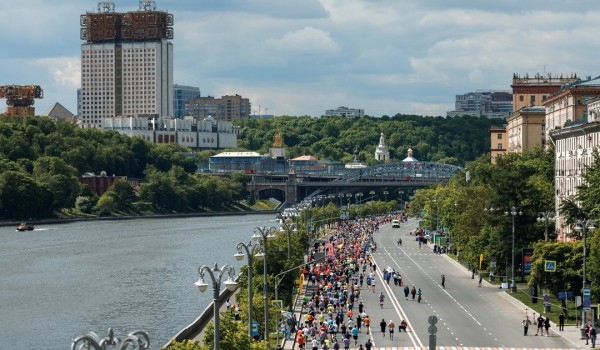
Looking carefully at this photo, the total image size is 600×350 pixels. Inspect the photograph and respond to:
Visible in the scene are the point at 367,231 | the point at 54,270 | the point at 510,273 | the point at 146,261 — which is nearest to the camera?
the point at 510,273

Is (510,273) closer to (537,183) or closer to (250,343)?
(537,183)

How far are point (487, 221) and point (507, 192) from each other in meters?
2.41

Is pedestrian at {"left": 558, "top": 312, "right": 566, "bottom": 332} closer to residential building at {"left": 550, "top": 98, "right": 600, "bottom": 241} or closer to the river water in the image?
the river water

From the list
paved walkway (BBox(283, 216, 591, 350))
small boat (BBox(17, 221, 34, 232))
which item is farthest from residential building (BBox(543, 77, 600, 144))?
small boat (BBox(17, 221, 34, 232))

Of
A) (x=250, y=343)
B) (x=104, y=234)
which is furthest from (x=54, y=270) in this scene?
(x=250, y=343)

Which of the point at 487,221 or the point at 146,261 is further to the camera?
the point at 146,261

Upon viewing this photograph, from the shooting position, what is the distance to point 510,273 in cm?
9675

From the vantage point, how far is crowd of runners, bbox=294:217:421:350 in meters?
66.1

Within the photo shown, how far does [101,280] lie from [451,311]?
41.0 metres

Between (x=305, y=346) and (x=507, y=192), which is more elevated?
(x=507, y=192)

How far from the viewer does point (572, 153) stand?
107625mm

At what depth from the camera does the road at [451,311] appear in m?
65.5

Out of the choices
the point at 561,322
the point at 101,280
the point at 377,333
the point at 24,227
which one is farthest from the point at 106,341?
the point at 24,227

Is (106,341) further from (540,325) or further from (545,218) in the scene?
(545,218)
